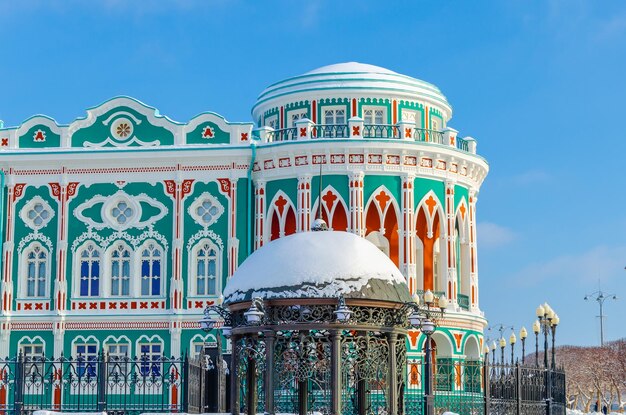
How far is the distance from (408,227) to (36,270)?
13462 millimetres

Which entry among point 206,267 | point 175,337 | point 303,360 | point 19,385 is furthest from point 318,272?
point 206,267

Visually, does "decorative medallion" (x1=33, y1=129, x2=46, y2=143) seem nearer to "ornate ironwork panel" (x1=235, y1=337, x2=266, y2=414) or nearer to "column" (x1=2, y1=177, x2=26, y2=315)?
"column" (x1=2, y1=177, x2=26, y2=315)

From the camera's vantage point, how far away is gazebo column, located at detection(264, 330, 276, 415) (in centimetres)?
1468

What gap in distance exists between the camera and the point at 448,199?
4284 centimetres

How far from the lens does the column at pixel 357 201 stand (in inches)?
1638

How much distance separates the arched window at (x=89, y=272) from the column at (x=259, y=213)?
227 inches

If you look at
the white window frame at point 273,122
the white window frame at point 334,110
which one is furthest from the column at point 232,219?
the white window frame at point 334,110

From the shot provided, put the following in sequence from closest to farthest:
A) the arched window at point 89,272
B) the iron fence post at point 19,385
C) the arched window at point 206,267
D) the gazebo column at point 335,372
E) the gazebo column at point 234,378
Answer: the gazebo column at point 335,372
the gazebo column at point 234,378
the iron fence post at point 19,385
the arched window at point 206,267
the arched window at point 89,272

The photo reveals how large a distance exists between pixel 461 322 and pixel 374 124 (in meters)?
7.63

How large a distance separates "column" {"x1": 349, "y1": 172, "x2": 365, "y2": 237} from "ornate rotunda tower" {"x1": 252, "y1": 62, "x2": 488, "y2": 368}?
0.11ft

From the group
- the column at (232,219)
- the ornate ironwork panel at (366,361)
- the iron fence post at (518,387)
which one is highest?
the column at (232,219)

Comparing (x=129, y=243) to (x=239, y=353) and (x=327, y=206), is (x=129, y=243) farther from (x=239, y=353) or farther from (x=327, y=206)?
(x=239, y=353)

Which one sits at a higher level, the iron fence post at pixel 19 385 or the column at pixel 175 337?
the column at pixel 175 337

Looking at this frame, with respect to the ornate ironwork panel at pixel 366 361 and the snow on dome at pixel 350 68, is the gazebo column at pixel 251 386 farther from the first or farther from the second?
the snow on dome at pixel 350 68
